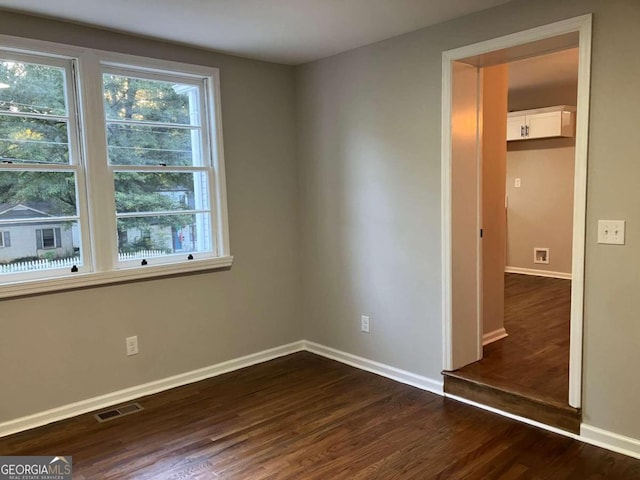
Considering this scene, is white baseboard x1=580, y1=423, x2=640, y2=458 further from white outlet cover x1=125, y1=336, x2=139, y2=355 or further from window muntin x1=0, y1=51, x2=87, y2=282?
window muntin x1=0, y1=51, x2=87, y2=282

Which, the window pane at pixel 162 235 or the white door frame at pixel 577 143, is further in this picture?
the window pane at pixel 162 235

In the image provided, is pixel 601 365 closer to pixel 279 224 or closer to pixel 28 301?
pixel 279 224

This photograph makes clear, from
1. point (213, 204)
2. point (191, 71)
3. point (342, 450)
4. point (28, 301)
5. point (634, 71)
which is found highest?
point (191, 71)

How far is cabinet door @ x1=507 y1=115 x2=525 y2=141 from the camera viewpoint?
6555 millimetres

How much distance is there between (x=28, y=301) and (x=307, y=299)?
214 cm

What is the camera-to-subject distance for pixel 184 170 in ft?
11.8

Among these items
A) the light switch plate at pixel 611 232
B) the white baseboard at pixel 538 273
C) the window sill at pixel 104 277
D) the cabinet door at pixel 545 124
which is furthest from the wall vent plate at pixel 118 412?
the cabinet door at pixel 545 124

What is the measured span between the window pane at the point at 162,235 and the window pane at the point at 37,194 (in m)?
0.36

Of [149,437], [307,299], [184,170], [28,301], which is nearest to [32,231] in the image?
[28,301]

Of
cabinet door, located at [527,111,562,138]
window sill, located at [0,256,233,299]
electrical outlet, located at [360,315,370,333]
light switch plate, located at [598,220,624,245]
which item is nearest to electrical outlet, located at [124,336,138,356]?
window sill, located at [0,256,233,299]

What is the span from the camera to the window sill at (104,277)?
114 inches

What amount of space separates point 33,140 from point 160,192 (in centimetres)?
85

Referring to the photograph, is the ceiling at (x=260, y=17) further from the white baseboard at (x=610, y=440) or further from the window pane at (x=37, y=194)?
the white baseboard at (x=610, y=440)

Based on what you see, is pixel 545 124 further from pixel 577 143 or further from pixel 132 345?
pixel 132 345
